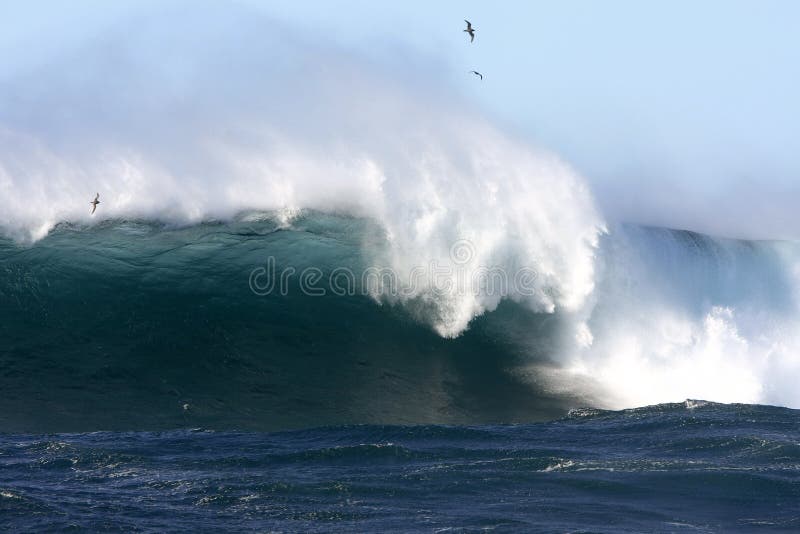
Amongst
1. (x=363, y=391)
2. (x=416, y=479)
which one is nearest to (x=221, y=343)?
(x=363, y=391)

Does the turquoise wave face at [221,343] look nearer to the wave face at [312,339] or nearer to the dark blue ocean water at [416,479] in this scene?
the wave face at [312,339]

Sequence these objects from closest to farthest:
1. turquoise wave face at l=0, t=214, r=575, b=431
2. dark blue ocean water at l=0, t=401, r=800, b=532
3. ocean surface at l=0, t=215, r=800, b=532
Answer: dark blue ocean water at l=0, t=401, r=800, b=532, ocean surface at l=0, t=215, r=800, b=532, turquoise wave face at l=0, t=214, r=575, b=431

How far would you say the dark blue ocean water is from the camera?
1291 centimetres

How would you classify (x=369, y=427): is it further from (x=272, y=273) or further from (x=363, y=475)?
(x=272, y=273)

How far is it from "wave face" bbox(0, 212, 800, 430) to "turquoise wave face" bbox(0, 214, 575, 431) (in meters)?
0.05

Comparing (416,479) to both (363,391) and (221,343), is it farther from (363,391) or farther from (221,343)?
(221,343)

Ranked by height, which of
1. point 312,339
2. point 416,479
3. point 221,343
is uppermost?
point 312,339

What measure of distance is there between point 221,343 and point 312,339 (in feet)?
6.52

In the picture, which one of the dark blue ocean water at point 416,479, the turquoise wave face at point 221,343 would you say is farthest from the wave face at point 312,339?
the dark blue ocean water at point 416,479

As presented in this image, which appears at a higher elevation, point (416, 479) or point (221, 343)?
point (221, 343)

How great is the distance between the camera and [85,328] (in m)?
21.0

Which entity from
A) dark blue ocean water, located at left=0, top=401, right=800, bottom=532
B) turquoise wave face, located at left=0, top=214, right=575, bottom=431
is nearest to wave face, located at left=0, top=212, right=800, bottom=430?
turquoise wave face, located at left=0, top=214, right=575, bottom=431

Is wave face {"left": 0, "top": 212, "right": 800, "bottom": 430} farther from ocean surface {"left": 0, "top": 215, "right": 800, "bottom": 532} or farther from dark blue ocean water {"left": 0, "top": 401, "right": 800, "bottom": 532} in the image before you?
dark blue ocean water {"left": 0, "top": 401, "right": 800, "bottom": 532}

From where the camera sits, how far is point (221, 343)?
21.1 meters
